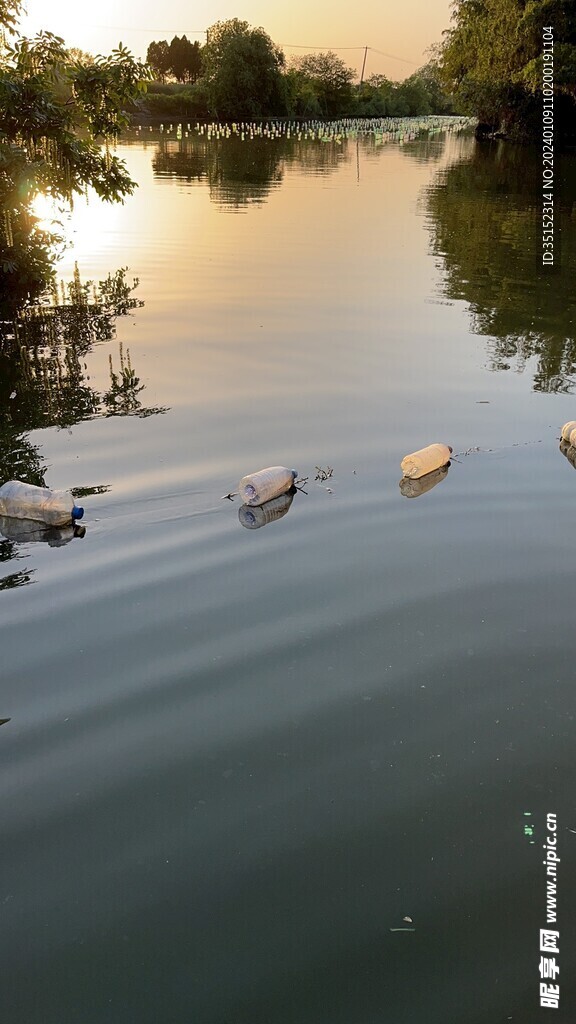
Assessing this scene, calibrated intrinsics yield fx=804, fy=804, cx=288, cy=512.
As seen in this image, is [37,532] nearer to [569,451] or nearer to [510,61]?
[569,451]

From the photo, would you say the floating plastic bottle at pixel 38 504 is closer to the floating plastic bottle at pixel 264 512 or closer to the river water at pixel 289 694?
the river water at pixel 289 694

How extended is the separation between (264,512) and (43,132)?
37.5ft

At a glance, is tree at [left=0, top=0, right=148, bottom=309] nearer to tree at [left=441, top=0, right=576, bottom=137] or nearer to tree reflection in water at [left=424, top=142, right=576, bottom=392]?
tree reflection in water at [left=424, top=142, right=576, bottom=392]

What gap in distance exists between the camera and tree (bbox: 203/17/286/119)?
337 ft

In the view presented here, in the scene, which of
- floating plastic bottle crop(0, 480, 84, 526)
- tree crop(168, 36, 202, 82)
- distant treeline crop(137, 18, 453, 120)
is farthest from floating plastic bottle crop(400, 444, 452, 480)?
tree crop(168, 36, 202, 82)

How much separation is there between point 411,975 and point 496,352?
1151cm

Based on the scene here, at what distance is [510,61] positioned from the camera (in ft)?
212

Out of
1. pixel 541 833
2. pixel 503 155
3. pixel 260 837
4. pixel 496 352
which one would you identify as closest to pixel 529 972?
pixel 541 833

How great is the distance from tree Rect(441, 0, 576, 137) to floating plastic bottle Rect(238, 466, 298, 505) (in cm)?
6157

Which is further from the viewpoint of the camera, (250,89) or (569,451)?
(250,89)

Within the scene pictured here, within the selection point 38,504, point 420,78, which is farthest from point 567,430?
point 420,78

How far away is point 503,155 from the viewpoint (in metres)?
59.1

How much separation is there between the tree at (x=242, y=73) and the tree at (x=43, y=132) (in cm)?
9722

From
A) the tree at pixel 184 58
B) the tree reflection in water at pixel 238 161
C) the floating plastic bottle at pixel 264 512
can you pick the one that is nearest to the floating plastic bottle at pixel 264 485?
the floating plastic bottle at pixel 264 512
